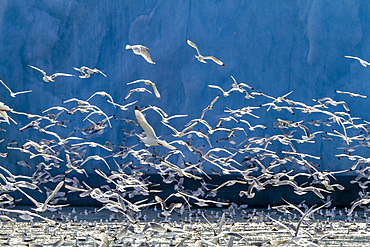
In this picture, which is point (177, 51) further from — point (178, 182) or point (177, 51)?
point (178, 182)

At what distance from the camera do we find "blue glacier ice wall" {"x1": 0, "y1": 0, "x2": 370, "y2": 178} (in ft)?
43.2

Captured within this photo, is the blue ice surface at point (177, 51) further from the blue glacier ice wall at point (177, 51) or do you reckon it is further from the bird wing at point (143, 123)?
the bird wing at point (143, 123)

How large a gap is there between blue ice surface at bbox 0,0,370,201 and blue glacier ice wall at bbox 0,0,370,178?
0.03 m

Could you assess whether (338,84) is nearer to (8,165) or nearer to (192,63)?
(192,63)

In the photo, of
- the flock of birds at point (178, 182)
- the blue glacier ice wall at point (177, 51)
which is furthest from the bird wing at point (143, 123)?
the blue glacier ice wall at point (177, 51)

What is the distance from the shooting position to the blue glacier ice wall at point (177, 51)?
13.2m

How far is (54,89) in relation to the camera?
13266mm

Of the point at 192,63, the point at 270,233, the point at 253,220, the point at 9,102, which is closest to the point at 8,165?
the point at 9,102

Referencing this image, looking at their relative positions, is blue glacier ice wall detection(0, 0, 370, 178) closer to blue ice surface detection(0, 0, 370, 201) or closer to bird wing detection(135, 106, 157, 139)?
blue ice surface detection(0, 0, 370, 201)

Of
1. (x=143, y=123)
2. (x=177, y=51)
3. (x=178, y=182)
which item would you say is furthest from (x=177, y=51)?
(x=143, y=123)

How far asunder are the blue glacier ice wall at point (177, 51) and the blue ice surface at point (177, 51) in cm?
3

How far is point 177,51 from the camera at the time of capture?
13266mm

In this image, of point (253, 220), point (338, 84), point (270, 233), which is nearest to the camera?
point (270, 233)

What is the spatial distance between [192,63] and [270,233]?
229 inches
